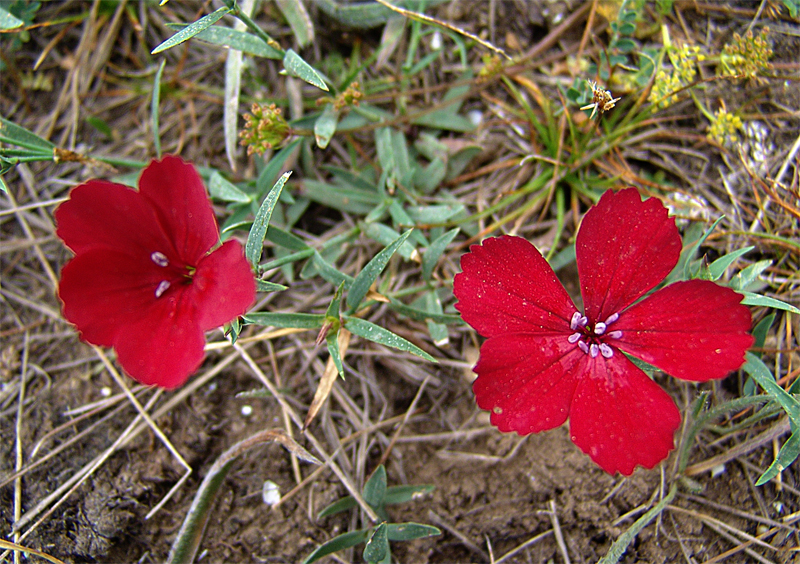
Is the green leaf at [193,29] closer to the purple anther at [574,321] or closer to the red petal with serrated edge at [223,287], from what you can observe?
the red petal with serrated edge at [223,287]

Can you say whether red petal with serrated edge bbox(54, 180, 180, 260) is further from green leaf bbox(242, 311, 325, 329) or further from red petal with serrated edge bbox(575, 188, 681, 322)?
red petal with serrated edge bbox(575, 188, 681, 322)

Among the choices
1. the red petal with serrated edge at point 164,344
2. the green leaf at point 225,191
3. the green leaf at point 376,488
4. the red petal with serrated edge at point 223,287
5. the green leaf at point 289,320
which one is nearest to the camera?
the red petal with serrated edge at point 223,287

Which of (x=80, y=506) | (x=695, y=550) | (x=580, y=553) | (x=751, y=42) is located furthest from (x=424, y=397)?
(x=751, y=42)

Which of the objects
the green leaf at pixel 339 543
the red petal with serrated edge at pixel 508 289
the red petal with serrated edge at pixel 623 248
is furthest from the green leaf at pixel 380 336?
the green leaf at pixel 339 543

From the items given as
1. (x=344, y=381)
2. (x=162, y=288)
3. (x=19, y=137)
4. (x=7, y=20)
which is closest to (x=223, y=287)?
(x=162, y=288)

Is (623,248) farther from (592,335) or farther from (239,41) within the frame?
(239,41)

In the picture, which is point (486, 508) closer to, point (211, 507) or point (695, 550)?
point (695, 550)
